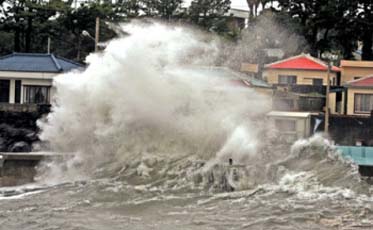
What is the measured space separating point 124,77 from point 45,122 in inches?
134

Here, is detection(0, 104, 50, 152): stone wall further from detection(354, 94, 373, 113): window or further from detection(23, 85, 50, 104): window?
detection(354, 94, 373, 113): window

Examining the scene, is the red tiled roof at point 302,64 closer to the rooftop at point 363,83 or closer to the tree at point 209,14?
the rooftop at point 363,83

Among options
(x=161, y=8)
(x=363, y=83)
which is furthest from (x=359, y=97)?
(x=161, y=8)

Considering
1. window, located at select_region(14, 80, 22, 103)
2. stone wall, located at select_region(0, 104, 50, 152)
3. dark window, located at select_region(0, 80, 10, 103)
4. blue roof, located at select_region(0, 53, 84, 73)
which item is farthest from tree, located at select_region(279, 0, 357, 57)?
dark window, located at select_region(0, 80, 10, 103)

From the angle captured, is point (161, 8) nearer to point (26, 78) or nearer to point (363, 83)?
point (26, 78)

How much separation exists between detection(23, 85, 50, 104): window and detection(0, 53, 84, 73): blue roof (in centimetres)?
83

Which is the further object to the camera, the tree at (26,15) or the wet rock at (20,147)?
Answer: the tree at (26,15)

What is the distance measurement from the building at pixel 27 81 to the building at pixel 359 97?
12158 millimetres

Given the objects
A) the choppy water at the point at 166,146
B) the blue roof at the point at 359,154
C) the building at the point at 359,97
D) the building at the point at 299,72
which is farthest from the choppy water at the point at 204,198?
the building at the point at 299,72

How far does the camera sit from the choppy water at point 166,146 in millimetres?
17109

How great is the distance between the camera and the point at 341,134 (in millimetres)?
25219

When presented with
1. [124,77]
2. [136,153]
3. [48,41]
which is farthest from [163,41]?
[48,41]

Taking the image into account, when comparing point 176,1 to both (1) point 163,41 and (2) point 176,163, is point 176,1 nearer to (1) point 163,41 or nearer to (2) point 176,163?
(1) point 163,41

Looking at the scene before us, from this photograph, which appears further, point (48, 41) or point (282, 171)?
point (48, 41)
